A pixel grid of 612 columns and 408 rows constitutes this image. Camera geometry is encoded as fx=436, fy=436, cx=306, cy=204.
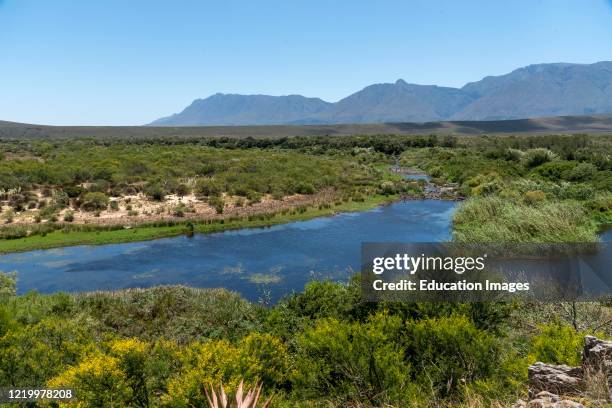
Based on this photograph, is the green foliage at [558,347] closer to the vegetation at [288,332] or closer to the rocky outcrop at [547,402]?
the vegetation at [288,332]

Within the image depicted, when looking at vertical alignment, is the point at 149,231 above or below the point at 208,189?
below

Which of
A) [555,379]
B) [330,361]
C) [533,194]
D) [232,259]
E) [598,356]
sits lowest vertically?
[232,259]

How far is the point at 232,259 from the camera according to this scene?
2406cm

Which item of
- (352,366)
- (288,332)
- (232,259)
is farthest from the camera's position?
(232,259)

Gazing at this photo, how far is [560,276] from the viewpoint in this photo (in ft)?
61.4

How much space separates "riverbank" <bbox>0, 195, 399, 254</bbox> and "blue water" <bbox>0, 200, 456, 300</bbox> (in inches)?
30.1

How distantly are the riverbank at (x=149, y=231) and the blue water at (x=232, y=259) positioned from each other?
0.76 metres

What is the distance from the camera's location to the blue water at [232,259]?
2056cm

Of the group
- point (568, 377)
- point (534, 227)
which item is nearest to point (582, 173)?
point (534, 227)

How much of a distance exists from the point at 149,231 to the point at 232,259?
7968 millimetres

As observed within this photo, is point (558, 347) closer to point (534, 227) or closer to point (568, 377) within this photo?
point (568, 377)

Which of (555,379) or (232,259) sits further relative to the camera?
(232,259)

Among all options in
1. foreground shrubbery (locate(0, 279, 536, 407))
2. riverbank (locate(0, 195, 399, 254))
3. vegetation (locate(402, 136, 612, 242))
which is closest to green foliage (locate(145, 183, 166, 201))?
riverbank (locate(0, 195, 399, 254))

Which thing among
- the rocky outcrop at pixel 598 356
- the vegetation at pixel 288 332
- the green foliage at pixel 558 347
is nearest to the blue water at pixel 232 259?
the vegetation at pixel 288 332
